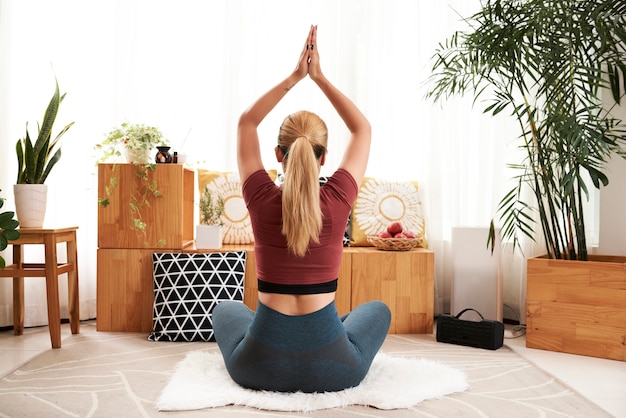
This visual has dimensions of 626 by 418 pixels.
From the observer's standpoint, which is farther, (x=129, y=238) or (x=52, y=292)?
(x=129, y=238)

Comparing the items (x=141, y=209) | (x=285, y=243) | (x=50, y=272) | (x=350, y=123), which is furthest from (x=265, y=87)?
(x=285, y=243)

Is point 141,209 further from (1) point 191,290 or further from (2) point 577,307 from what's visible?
(2) point 577,307

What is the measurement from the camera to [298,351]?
2100 millimetres

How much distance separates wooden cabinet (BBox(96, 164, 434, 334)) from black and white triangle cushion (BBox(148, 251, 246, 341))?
138 millimetres

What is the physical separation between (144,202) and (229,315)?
1.25 meters

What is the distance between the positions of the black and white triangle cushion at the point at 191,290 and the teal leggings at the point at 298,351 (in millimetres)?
Result: 923

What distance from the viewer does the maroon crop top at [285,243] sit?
2100 mm

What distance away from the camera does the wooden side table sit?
122 inches

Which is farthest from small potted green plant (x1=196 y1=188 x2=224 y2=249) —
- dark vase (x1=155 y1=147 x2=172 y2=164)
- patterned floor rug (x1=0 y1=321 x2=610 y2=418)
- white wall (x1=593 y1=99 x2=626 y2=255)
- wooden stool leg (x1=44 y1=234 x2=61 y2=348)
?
white wall (x1=593 y1=99 x2=626 y2=255)

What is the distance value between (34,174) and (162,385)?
5.04ft

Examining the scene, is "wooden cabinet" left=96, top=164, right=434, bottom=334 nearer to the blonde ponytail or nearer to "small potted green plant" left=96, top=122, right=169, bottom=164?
"small potted green plant" left=96, top=122, right=169, bottom=164

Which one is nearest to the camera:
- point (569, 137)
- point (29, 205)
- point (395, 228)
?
point (569, 137)

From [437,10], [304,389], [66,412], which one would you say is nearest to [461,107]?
[437,10]

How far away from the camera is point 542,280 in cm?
320
